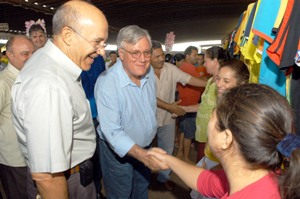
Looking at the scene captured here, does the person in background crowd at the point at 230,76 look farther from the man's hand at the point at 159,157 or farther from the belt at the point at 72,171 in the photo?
the belt at the point at 72,171

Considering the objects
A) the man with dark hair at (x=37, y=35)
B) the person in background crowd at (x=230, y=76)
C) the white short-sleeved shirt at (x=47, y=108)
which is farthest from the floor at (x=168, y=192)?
the man with dark hair at (x=37, y=35)

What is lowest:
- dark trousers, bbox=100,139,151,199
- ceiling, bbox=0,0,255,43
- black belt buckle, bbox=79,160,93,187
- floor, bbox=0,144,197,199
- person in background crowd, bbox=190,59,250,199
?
floor, bbox=0,144,197,199

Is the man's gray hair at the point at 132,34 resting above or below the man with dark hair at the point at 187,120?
above

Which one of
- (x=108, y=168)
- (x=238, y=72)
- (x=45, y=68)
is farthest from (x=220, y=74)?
(x=45, y=68)

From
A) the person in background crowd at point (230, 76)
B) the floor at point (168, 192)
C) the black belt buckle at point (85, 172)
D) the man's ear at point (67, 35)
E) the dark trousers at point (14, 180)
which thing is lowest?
the floor at point (168, 192)

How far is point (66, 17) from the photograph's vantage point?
133 cm

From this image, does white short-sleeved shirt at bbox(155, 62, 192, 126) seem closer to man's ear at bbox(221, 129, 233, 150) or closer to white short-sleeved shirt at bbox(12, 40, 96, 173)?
white short-sleeved shirt at bbox(12, 40, 96, 173)

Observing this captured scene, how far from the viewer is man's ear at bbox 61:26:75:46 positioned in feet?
4.39

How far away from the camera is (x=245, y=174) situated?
0.99 meters

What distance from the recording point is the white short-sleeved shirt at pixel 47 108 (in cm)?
116

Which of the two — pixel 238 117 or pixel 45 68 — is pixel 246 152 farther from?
pixel 45 68

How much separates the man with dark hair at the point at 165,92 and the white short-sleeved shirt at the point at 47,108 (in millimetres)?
2027

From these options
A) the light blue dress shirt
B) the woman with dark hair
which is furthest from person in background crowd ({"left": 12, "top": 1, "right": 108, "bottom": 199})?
the woman with dark hair

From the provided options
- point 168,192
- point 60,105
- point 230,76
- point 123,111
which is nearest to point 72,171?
point 60,105
